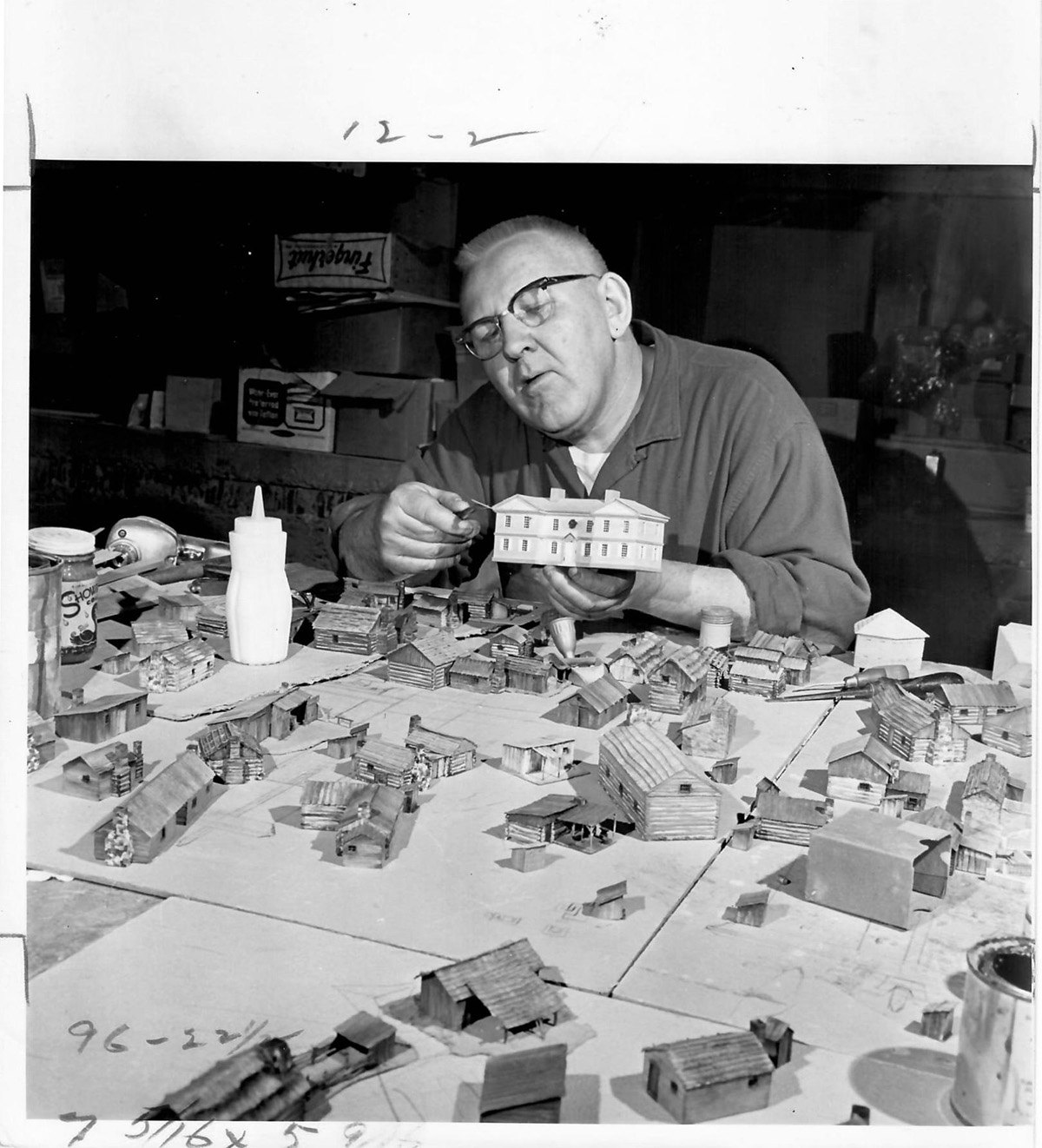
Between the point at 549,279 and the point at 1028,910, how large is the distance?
78.9 inches

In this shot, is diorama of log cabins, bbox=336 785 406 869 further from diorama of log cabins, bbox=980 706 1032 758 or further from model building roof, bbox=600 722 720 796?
diorama of log cabins, bbox=980 706 1032 758

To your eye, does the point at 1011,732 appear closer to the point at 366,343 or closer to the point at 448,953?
the point at 448,953

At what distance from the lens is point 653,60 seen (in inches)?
81.2

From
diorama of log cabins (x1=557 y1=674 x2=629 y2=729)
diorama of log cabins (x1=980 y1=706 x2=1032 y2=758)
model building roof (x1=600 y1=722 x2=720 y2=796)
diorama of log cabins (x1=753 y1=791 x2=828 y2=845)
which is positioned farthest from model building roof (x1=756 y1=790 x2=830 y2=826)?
diorama of log cabins (x1=980 y1=706 x2=1032 y2=758)

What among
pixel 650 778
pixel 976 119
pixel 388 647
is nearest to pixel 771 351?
pixel 976 119

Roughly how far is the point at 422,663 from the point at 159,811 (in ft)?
2.92

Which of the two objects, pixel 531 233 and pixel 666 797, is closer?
pixel 666 797

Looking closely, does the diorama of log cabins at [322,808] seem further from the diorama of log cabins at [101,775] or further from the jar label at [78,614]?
the jar label at [78,614]

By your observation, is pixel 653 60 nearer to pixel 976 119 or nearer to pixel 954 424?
pixel 976 119

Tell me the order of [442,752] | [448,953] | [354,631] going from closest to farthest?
[448,953] < [442,752] < [354,631]

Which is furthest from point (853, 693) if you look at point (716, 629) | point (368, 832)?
point (368, 832)

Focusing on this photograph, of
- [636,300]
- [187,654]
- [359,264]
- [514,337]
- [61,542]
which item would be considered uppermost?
[359,264]

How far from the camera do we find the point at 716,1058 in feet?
4.67

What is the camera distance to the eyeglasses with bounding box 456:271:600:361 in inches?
122
